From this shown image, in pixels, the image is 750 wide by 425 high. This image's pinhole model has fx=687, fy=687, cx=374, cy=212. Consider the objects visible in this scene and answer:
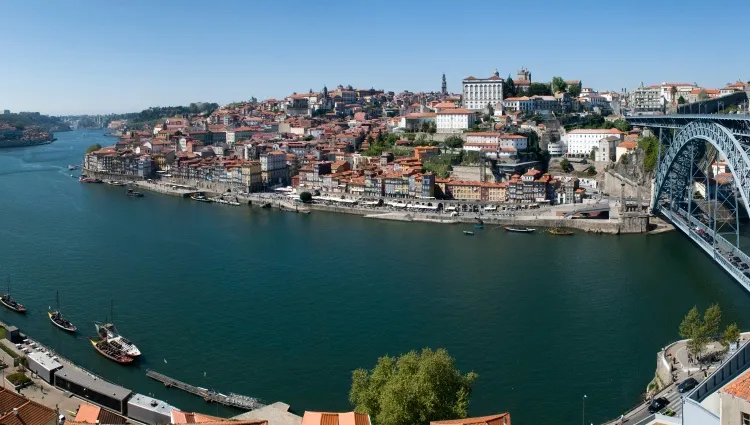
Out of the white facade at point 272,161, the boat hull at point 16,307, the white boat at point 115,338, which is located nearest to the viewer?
the white boat at point 115,338

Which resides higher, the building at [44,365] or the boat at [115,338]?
the building at [44,365]

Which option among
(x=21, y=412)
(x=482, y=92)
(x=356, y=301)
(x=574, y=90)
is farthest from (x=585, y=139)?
(x=21, y=412)

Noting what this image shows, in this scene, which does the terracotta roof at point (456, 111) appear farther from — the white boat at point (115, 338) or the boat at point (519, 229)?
the white boat at point (115, 338)

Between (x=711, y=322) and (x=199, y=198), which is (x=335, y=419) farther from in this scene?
(x=199, y=198)

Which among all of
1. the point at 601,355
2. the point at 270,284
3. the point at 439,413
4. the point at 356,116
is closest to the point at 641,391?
the point at 601,355

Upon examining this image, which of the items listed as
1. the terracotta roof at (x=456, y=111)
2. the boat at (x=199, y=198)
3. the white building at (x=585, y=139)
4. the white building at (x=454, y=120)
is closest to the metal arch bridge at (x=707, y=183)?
the white building at (x=585, y=139)

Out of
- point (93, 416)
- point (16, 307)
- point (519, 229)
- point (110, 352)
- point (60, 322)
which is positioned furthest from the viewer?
point (519, 229)

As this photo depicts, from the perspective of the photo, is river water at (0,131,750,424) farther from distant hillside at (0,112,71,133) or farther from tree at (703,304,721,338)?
distant hillside at (0,112,71,133)

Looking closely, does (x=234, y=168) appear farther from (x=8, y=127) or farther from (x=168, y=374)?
(x=8, y=127)
